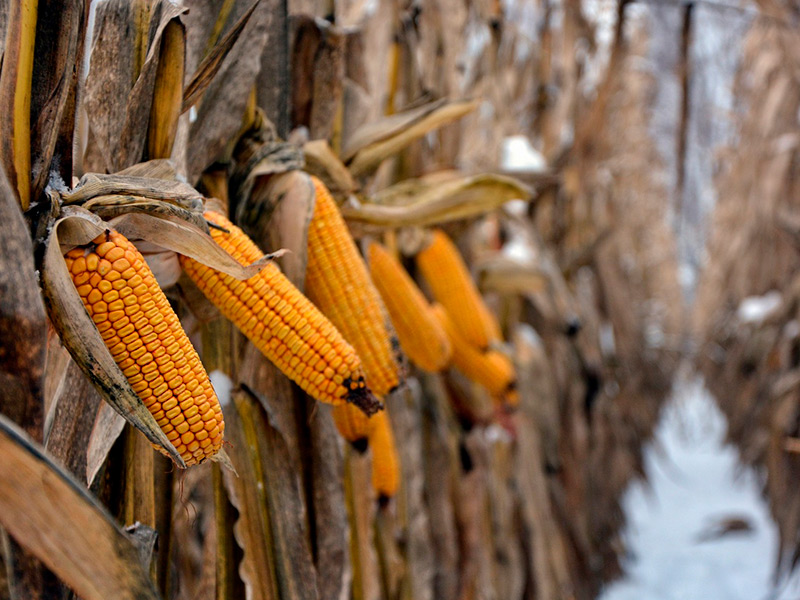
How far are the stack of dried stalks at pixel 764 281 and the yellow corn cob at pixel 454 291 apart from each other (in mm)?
2160

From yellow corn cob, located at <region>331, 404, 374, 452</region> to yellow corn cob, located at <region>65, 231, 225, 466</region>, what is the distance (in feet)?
1.77

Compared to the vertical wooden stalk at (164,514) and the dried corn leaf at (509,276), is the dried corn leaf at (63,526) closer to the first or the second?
the vertical wooden stalk at (164,514)

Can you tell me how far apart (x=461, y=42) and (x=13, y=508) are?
98.7 inches

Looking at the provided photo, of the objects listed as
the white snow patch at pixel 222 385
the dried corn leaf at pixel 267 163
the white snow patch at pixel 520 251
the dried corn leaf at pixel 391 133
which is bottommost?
the white snow patch at pixel 222 385

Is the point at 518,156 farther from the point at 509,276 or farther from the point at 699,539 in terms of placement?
the point at 699,539

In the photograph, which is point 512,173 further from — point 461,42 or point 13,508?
point 13,508

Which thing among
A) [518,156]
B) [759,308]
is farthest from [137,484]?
[759,308]

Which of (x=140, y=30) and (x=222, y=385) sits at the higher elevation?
(x=140, y=30)

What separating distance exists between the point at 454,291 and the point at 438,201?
45 cm


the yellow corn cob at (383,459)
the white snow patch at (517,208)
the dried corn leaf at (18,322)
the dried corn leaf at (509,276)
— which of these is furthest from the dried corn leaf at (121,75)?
the white snow patch at (517,208)

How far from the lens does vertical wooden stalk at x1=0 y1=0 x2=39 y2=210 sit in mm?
862

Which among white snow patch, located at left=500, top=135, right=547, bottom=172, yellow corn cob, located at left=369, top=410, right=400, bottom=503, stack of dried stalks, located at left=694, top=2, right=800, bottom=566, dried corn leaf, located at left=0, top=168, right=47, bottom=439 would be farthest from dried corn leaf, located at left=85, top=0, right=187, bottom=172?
stack of dried stalks, located at left=694, top=2, right=800, bottom=566

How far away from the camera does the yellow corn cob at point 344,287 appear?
1235 millimetres

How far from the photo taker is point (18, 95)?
34.6 inches
